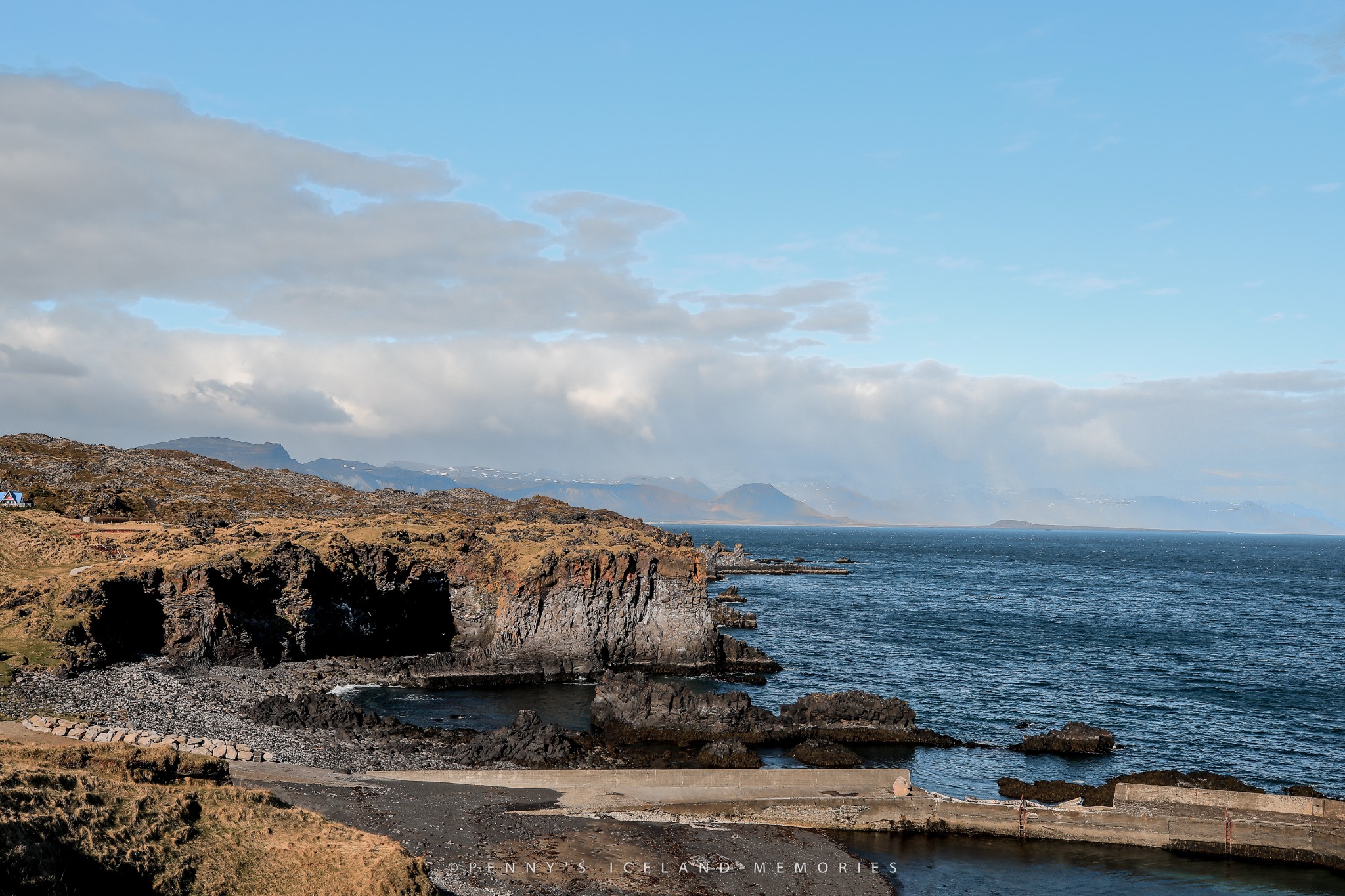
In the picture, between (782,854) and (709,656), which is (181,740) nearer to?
(782,854)

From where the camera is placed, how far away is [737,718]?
160ft

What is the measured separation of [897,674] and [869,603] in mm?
51165

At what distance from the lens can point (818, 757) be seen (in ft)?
143

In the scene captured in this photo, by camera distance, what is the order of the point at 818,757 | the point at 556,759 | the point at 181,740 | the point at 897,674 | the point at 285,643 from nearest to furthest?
the point at 181,740 → the point at 556,759 → the point at 818,757 → the point at 285,643 → the point at 897,674

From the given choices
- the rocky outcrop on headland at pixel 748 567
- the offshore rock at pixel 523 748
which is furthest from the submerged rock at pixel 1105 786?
the rocky outcrop on headland at pixel 748 567

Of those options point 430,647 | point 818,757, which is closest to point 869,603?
point 430,647

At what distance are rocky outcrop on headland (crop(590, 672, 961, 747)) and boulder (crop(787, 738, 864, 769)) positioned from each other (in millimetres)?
1807

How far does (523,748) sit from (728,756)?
10489 mm

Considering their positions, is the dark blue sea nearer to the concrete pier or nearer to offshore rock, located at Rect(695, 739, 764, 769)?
the concrete pier

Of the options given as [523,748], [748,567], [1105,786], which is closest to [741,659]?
[523,748]

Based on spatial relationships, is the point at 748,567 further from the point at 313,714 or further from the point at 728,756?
the point at 313,714

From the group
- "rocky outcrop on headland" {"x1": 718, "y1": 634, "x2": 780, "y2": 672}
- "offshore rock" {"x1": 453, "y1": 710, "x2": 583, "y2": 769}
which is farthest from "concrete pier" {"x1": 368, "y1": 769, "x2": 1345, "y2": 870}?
"rocky outcrop on headland" {"x1": 718, "y1": 634, "x2": 780, "y2": 672}

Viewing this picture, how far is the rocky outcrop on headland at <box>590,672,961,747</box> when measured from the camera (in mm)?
47656

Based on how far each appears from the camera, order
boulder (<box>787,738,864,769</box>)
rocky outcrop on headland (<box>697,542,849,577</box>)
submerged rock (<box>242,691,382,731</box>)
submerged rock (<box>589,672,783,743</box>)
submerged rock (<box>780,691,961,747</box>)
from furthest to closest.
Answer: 1. rocky outcrop on headland (<box>697,542,849,577</box>)
2. submerged rock (<box>780,691,961,747</box>)
3. submerged rock (<box>589,672,783,743</box>)
4. submerged rock (<box>242,691,382,731</box>)
5. boulder (<box>787,738,864,769</box>)
